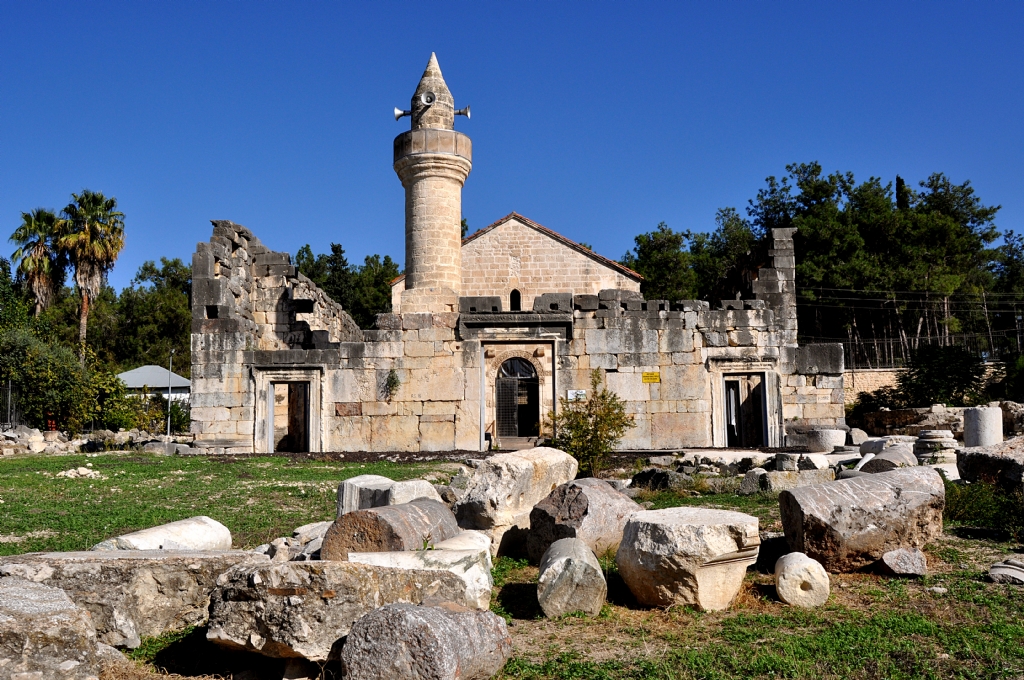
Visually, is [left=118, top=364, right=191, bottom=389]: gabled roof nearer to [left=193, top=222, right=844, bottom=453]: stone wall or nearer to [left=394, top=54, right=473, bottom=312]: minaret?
[left=193, top=222, right=844, bottom=453]: stone wall

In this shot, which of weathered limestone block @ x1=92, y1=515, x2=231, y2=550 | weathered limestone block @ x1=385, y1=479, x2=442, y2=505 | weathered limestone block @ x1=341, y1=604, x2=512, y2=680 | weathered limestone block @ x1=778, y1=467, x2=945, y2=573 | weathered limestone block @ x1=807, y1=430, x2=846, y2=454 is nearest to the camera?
weathered limestone block @ x1=341, y1=604, x2=512, y2=680

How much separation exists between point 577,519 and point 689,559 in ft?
5.39

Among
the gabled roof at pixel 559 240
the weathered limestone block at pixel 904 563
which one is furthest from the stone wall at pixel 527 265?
the weathered limestone block at pixel 904 563

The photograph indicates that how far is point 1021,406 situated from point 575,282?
1553 cm

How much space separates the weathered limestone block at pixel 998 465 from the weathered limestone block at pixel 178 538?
845 cm

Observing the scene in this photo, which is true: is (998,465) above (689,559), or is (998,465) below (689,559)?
above

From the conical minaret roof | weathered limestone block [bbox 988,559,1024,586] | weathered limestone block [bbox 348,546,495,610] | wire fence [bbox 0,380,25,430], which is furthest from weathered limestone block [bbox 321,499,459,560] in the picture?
wire fence [bbox 0,380,25,430]

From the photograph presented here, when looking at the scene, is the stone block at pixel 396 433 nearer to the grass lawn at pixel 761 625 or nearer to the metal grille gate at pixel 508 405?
the grass lawn at pixel 761 625

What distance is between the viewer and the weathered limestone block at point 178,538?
720 cm

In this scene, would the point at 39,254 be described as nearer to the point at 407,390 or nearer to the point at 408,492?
the point at 407,390

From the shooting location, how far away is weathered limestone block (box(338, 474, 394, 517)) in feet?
26.6

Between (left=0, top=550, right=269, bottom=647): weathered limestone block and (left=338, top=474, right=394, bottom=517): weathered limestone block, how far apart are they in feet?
7.05

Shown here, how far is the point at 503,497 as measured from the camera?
815 cm

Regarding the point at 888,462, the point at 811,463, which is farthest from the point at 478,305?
the point at 888,462
